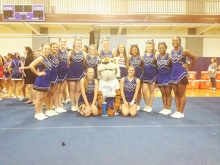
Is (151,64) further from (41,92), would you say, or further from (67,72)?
(41,92)

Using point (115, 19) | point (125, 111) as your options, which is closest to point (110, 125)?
point (125, 111)

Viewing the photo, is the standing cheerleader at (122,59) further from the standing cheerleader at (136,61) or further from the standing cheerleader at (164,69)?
A: the standing cheerleader at (164,69)

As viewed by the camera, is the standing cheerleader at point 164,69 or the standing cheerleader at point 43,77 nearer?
the standing cheerleader at point 43,77

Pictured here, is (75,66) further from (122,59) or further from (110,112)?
(110,112)

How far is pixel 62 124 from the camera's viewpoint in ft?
11.5

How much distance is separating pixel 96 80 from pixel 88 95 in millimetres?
329

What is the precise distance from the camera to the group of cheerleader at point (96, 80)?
3.79 meters

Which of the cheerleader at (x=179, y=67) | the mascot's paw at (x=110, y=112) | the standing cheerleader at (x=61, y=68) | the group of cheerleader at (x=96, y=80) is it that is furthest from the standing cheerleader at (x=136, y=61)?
the standing cheerleader at (x=61, y=68)

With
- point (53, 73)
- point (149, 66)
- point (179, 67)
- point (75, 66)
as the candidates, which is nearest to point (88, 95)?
point (75, 66)

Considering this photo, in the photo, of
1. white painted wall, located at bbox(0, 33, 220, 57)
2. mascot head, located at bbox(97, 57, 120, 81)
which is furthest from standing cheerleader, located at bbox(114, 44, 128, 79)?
white painted wall, located at bbox(0, 33, 220, 57)

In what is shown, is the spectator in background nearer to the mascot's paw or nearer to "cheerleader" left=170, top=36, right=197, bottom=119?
"cheerleader" left=170, top=36, right=197, bottom=119

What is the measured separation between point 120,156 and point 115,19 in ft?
26.7

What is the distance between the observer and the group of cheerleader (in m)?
3.79

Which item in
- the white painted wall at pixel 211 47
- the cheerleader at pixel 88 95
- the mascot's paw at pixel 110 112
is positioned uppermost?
the white painted wall at pixel 211 47
